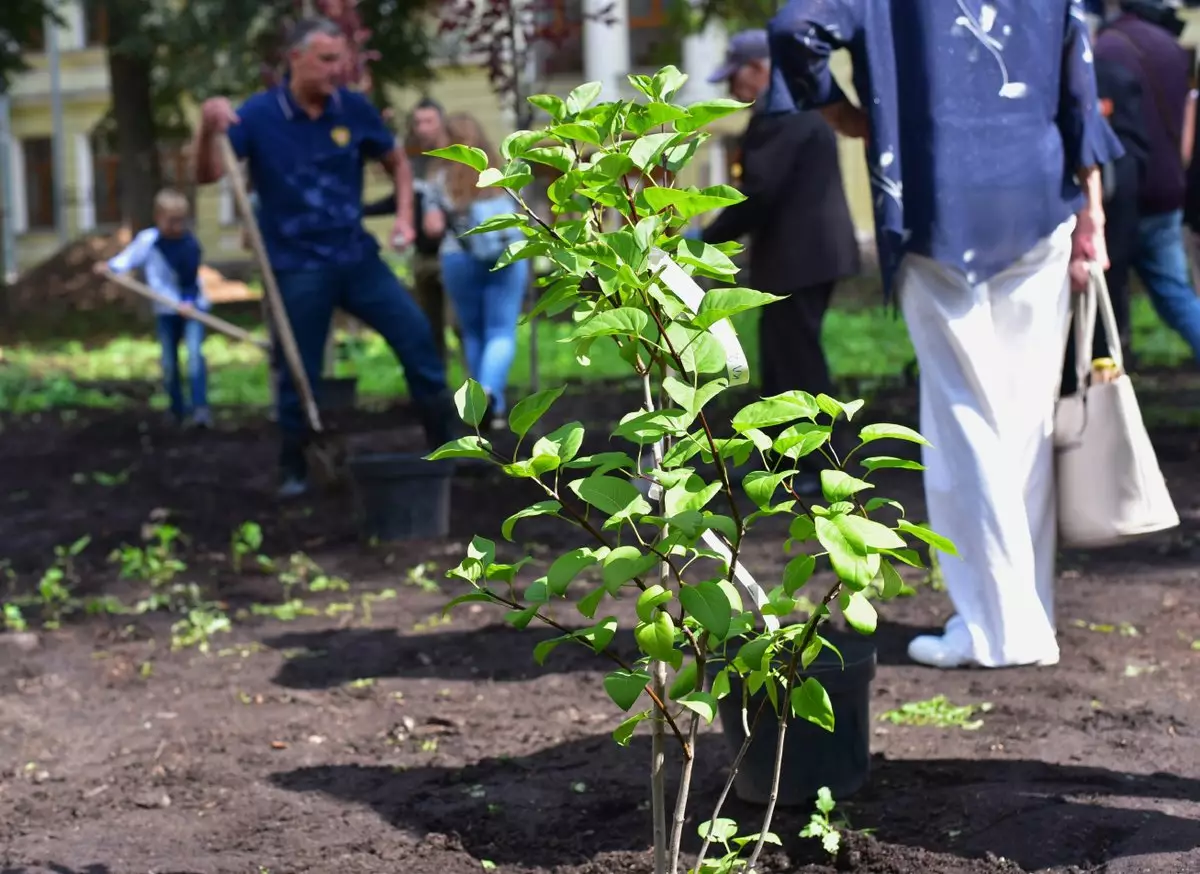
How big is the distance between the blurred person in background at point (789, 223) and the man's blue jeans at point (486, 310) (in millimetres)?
2242

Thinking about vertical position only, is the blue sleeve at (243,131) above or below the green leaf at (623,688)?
above

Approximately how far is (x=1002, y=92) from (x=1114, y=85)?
3602 millimetres

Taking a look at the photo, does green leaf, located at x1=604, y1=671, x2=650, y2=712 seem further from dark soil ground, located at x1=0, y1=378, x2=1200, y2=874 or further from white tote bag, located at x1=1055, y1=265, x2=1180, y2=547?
white tote bag, located at x1=1055, y1=265, x2=1180, y2=547

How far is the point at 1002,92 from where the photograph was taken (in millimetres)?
3861

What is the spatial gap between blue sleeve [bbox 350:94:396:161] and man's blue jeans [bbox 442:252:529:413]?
1646 millimetres

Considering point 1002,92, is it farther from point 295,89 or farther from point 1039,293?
point 295,89

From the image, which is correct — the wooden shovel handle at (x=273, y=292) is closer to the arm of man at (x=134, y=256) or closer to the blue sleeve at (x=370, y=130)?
the blue sleeve at (x=370, y=130)

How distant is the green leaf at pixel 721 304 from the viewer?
6.34ft

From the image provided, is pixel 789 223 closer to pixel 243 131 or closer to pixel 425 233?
pixel 243 131

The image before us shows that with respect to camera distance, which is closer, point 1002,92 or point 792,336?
point 1002,92

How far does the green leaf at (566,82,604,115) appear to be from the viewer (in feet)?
6.84

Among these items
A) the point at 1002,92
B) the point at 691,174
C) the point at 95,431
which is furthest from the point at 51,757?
the point at 691,174

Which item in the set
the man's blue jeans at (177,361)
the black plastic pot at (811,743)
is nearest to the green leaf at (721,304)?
the black plastic pot at (811,743)

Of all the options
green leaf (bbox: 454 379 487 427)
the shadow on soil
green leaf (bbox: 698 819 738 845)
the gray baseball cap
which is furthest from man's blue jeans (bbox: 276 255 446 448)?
green leaf (bbox: 454 379 487 427)
